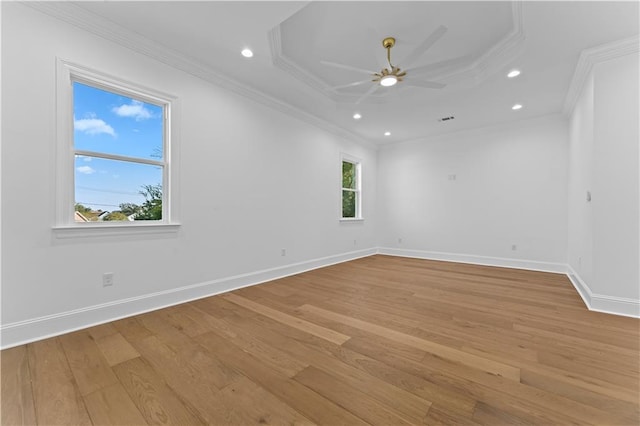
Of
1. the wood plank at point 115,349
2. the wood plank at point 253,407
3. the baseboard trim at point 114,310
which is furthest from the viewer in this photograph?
the baseboard trim at point 114,310

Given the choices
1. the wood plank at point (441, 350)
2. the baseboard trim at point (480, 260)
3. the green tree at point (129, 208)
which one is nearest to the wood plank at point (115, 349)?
the green tree at point (129, 208)

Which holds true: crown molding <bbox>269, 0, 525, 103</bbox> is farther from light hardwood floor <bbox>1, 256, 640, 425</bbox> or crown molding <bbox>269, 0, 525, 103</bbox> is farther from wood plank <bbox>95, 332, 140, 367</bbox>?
wood plank <bbox>95, 332, 140, 367</bbox>

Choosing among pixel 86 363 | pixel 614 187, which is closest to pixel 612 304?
pixel 614 187

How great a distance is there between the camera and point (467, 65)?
3309mm

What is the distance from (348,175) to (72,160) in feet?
15.7

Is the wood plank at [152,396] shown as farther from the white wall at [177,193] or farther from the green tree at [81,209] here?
the green tree at [81,209]

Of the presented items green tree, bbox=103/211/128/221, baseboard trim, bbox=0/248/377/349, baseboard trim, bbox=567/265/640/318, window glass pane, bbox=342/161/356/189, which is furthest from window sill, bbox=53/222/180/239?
baseboard trim, bbox=567/265/640/318

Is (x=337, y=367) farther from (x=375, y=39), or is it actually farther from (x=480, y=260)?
(x=480, y=260)

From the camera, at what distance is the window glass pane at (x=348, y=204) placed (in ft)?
19.3

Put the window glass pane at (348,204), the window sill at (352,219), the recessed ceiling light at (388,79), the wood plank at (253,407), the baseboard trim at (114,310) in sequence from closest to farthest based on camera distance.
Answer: the wood plank at (253,407) → the baseboard trim at (114,310) → the recessed ceiling light at (388,79) → the window sill at (352,219) → the window glass pane at (348,204)

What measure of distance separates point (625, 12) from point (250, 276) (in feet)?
15.7

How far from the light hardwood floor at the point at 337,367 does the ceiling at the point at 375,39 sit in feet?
8.51

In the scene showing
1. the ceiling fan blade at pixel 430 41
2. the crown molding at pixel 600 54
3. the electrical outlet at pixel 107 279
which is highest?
the crown molding at pixel 600 54

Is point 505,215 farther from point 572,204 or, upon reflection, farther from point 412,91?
point 412,91
